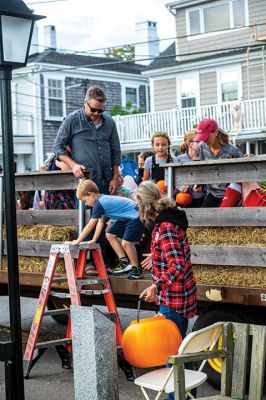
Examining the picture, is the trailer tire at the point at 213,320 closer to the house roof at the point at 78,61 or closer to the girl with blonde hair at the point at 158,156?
the girl with blonde hair at the point at 158,156

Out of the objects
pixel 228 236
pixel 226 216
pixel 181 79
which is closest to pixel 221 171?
pixel 226 216

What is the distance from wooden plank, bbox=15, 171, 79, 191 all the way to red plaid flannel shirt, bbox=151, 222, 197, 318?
2240 millimetres

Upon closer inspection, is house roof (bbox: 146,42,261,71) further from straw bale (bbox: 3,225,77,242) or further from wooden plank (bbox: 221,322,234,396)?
wooden plank (bbox: 221,322,234,396)

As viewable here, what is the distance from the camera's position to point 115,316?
7523 mm

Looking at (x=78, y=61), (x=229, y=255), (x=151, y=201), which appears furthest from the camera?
(x=78, y=61)

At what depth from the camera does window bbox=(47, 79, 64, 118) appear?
37875 mm

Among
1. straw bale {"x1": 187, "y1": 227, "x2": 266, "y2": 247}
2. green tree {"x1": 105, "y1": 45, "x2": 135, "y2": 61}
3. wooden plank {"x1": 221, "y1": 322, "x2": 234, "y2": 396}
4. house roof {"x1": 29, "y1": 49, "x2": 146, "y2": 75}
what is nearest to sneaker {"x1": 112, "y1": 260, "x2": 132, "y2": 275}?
straw bale {"x1": 187, "y1": 227, "x2": 266, "y2": 247}

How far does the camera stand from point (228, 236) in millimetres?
6816

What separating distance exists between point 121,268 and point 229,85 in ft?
81.4

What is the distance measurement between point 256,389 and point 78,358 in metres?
1.19

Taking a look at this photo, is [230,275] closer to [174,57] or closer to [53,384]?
[53,384]

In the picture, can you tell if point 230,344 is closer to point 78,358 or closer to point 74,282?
point 78,358

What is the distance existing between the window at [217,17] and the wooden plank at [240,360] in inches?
1019

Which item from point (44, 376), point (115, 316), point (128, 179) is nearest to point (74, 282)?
point (115, 316)
